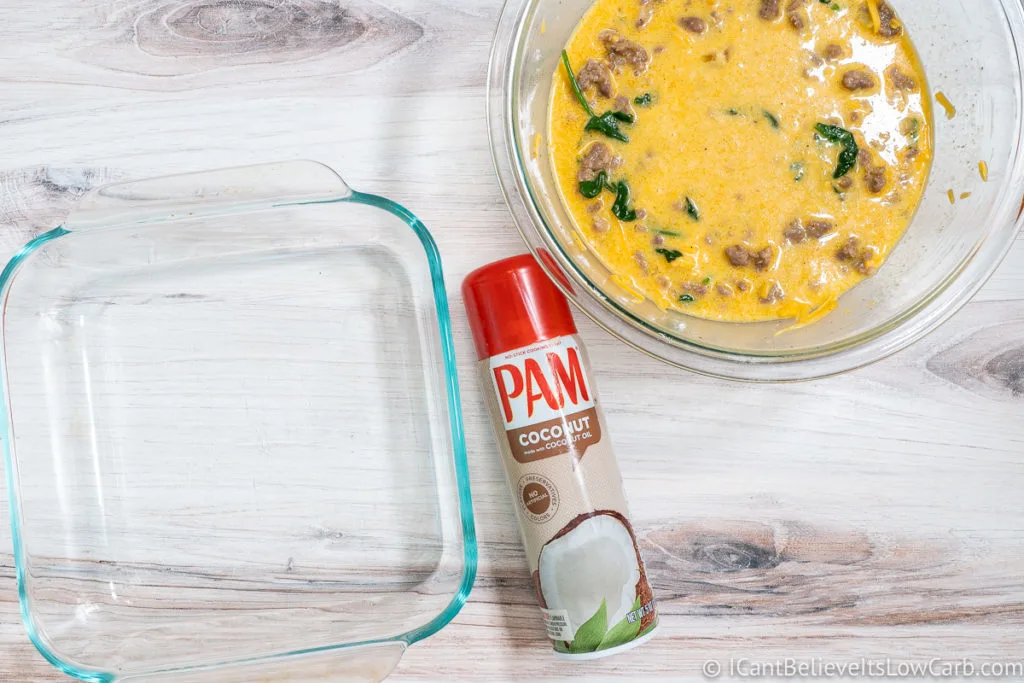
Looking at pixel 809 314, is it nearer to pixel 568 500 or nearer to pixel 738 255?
pixel 738 255

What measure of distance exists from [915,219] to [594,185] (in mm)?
422

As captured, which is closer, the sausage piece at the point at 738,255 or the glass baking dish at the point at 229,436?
the sausage piece at the point at 738,255

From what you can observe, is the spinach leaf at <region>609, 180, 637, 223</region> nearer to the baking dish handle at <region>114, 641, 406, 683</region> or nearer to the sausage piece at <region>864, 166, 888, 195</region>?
the sausage piece at <region>864, 166, 888, 195</region>

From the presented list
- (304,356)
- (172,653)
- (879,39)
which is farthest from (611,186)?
(172,653)

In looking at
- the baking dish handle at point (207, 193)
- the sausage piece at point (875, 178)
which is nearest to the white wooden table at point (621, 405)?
the baking dish handle at point (207, 193)

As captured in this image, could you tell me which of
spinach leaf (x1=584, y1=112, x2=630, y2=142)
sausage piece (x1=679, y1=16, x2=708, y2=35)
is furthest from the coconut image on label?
sausage piece (x1=679, y1=16, x2=708, y2=35)

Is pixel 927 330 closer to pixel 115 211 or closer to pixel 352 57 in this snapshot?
pixel 352 57

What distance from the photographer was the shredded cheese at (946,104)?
3.16 ft

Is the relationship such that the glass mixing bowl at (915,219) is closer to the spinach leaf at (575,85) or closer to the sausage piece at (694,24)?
the spinach leaf at (575,85)

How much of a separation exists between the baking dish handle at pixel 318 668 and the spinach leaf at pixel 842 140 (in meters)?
0.86

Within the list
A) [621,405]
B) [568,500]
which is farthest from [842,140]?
[568,500]

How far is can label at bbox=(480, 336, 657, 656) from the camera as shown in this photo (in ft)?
2.99

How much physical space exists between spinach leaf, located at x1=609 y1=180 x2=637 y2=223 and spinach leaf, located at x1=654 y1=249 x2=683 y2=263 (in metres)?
0.05

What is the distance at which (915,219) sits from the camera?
970 millimetres
